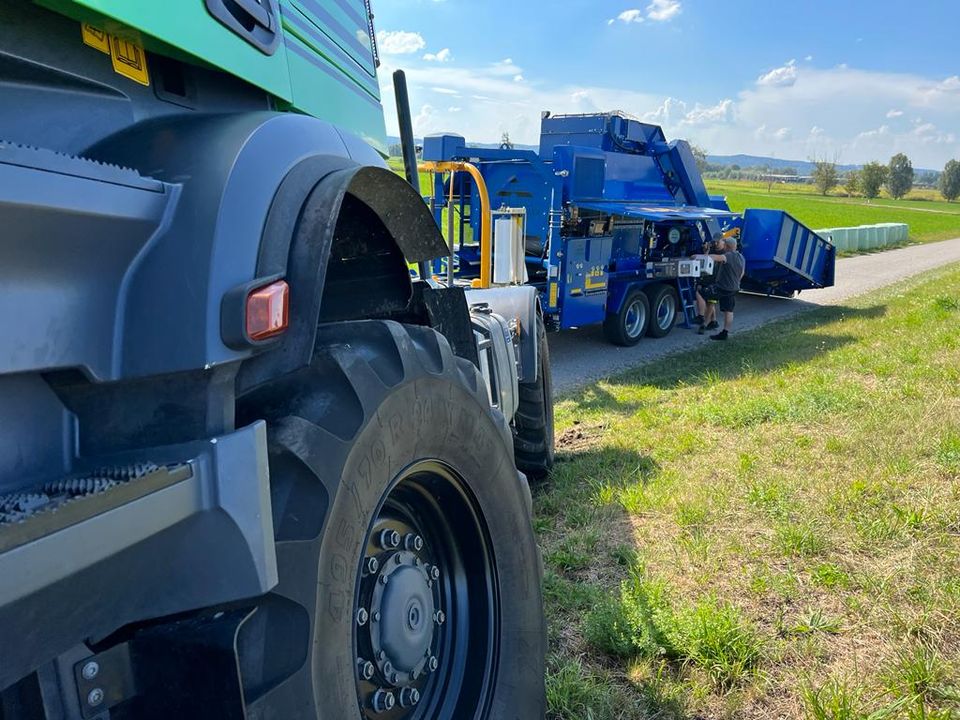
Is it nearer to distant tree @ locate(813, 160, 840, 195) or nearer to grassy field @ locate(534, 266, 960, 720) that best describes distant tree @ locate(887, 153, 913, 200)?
distant tree @ locate(813, 160, 840, 195)

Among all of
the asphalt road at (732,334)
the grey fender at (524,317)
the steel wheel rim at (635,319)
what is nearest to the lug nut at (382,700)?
the grey fender at (524,317)

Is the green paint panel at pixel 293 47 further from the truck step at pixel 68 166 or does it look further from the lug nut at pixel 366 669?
the lug nut at pixel 366 669

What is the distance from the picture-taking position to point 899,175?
265 ft

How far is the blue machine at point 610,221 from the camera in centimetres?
948

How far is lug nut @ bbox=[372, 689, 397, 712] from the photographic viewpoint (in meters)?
1.88

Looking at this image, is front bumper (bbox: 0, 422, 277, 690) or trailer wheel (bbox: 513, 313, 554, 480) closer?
front bumper (bbox: 0, 422, 277, 690)

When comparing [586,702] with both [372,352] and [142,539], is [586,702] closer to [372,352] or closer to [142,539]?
[372,352]

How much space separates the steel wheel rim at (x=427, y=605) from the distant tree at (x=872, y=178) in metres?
80.9

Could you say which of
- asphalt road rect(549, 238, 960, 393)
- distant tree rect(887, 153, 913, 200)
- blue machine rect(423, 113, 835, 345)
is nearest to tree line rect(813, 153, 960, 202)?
distant tree rect(887, 153, 913, 200)

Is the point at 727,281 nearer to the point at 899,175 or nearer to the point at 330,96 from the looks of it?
the point at 330,96

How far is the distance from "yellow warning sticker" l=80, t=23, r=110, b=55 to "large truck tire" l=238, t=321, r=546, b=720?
720mm

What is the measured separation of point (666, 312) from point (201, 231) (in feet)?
35.3

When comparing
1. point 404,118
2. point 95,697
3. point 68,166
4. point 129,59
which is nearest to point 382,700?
point 95,697

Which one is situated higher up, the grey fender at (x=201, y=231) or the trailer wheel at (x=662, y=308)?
the grey fender at (x=201, y=231)
